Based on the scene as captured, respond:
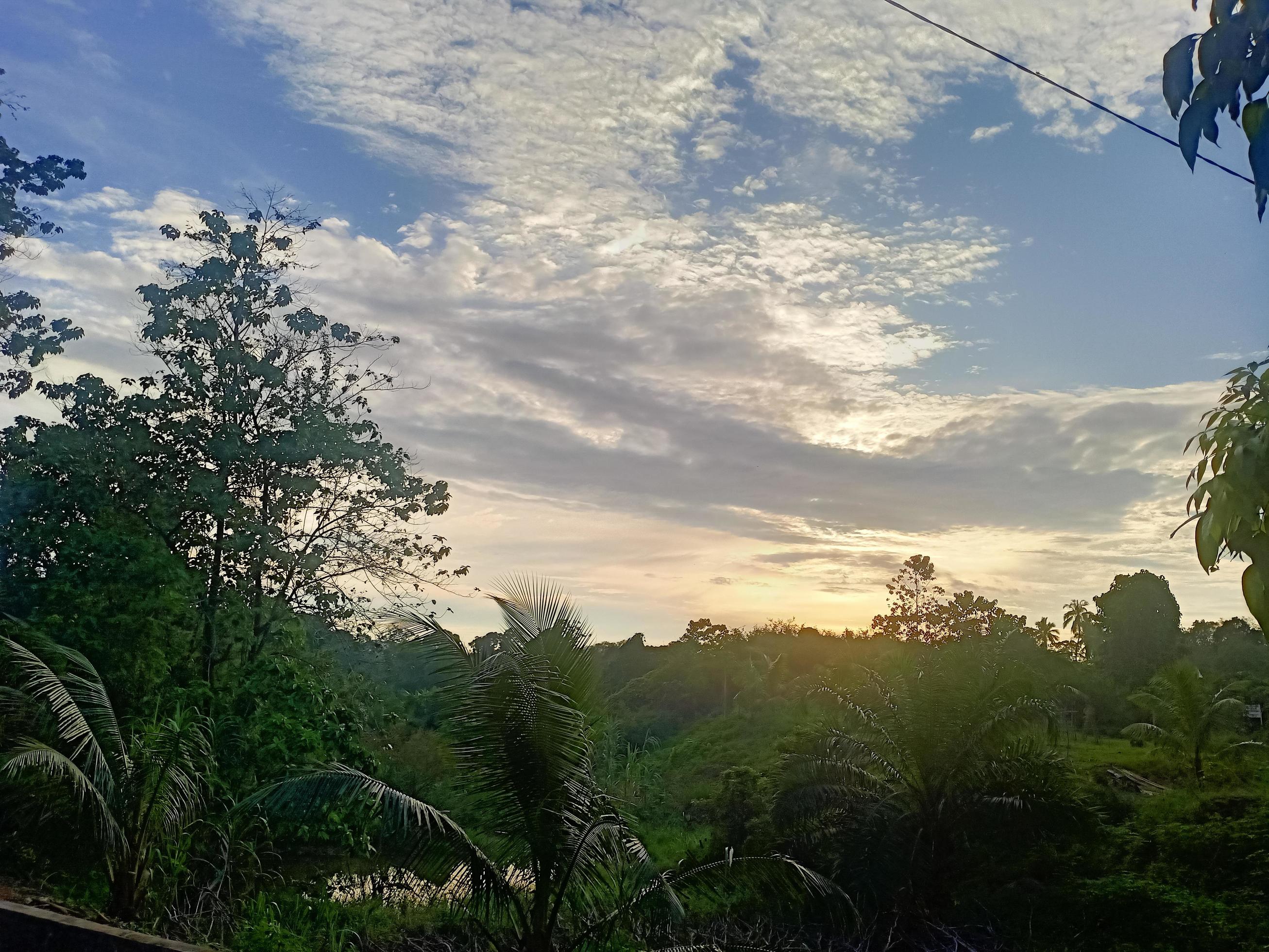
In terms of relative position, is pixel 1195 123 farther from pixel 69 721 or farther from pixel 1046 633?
pixel 1046 633

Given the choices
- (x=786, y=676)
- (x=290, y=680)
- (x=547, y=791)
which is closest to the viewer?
(x=547, y=791)

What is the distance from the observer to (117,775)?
1070 cm

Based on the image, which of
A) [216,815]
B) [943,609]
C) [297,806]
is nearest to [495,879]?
[297,806]

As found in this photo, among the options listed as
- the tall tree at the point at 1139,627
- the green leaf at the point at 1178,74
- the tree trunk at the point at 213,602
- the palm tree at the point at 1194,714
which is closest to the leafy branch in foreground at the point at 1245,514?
the green leaf at the point at 1178,74

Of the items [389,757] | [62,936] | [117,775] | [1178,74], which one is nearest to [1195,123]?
[1178,74]

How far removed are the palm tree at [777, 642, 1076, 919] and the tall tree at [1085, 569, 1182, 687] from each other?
26.8 m

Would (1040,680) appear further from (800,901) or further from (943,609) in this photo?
(943,609)

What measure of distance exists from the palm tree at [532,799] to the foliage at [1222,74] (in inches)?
275

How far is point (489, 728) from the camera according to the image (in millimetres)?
8766

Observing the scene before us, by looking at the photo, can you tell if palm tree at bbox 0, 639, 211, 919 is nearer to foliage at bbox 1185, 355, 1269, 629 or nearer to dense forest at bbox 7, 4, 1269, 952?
dense forest at bbox 7, 4, 1269, 952

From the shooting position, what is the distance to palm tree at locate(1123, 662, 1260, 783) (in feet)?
61.7

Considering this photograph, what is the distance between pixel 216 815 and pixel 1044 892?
452 inches

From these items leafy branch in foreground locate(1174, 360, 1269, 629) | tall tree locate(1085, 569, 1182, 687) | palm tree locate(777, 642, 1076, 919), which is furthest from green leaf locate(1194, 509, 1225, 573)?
tall tree locate(1085, 569, 1182, 687)

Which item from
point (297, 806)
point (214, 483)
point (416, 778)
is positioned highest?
point (214, 483)
